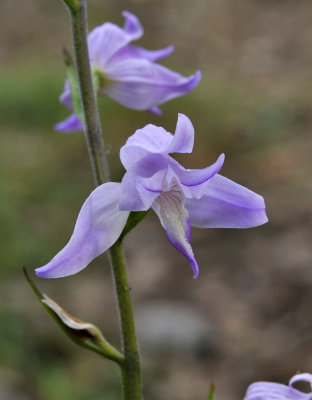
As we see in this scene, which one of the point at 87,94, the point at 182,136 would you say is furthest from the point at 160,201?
the point at 87,94

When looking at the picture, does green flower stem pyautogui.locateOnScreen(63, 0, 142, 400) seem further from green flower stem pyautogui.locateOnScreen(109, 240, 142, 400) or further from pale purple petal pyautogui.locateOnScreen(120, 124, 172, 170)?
pale purple petal pyautogui.locateOnScreen(120, 124, 172, 170)

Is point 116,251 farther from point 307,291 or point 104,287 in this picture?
point 104,287

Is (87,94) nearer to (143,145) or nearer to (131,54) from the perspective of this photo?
(143,145)

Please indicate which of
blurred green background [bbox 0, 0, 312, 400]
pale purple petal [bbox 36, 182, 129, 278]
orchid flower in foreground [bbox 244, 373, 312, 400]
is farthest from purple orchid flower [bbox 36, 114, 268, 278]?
blurred green background [bbox 0, 0, 312, 400]

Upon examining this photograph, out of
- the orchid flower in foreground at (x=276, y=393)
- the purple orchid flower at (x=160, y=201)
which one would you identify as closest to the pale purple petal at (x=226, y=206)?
the purple orchid flower at (x=160, y=201)

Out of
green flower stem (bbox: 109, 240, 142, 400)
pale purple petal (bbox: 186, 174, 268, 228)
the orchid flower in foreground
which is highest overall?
pale purple petal (bbox: 186, 174, 268, 228)

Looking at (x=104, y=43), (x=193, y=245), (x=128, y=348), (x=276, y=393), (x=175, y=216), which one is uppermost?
(x=104, y=43)

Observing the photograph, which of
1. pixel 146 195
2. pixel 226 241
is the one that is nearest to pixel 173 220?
pixel 146 195
